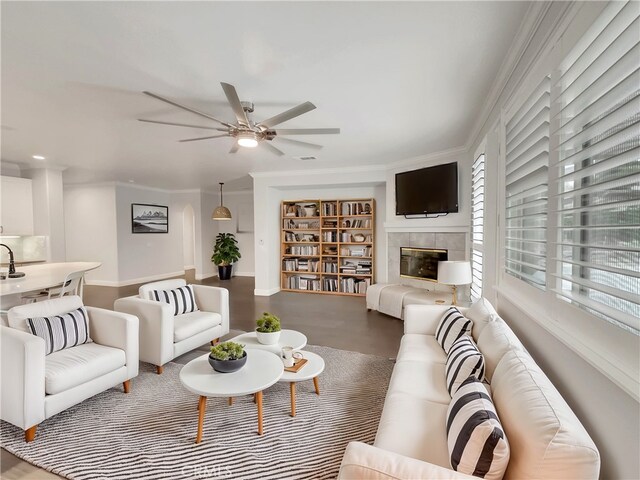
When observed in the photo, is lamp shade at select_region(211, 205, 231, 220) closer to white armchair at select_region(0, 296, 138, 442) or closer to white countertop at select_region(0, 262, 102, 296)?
white countertop at select_region(0, 262, 102, 296)

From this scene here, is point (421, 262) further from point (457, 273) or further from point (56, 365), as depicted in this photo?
point (56, 365)

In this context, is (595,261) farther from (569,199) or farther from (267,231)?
(267,231)

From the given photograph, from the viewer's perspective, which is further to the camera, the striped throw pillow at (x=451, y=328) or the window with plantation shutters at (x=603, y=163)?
the striped throw pillow at (x=451, y=328)

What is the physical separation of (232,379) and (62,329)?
1488 mm

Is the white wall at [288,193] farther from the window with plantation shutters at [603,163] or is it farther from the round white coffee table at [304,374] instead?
the window with plantation shutters at [603,163]

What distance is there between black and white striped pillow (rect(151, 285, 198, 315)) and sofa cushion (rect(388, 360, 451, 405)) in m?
2.39

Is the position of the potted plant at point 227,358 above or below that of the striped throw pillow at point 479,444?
below

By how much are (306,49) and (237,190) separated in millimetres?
6843

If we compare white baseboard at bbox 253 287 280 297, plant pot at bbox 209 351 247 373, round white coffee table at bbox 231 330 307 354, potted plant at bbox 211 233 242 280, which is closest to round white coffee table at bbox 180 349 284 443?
plant pot at bbox 209 351 247 373

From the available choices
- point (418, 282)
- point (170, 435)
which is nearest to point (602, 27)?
point (170, 435)

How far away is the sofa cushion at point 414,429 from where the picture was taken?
1.28 metres

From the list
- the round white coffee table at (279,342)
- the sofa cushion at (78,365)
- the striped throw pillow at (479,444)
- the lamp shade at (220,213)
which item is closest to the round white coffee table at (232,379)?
the round white coffee table at (279,342)

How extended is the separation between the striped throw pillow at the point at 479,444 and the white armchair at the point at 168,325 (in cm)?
255

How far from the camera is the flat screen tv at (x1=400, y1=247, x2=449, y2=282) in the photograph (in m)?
4.65
